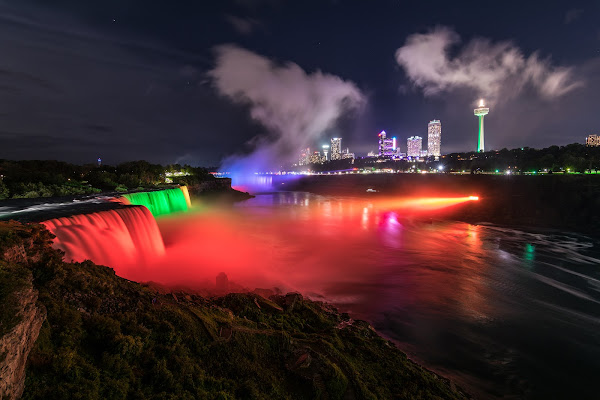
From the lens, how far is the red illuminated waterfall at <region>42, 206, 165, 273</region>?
468 inches

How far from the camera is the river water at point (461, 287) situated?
29.6ft

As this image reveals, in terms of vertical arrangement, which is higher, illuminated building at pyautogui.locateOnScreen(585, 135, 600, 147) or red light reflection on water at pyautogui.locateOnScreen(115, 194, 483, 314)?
illuminated building at pyautogui.locateOnScreen(585, 135, 600, 147)

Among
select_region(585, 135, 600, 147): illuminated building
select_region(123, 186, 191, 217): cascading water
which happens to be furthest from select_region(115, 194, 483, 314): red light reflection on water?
select_region(585, 135, 600, 147): illuminated building

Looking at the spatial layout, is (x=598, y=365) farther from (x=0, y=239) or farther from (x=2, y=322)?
(x=0, y=239)

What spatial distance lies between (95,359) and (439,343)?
32.8 feet

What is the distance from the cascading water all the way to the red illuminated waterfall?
32.6 ft

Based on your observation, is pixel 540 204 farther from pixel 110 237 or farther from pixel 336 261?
pixel 110 237

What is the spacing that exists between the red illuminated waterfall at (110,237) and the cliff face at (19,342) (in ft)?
22.9

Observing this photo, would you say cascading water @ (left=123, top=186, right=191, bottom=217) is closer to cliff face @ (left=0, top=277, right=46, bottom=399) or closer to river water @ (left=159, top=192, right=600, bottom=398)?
river water @ (left=159, top=192, right=600, bottom=398)

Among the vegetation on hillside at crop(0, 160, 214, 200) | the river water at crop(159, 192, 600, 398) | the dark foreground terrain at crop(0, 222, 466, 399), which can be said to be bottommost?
the river water at crop(159, 192, 600, 398)

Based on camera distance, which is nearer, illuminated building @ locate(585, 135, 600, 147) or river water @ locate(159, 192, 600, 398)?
river water @ locate(159, 192, 600, 398)

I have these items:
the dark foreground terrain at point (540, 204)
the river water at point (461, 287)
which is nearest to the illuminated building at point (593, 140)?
the dark foreground terrain at point (540, 204)

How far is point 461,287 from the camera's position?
1555 centimetres

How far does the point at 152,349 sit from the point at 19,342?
81.9 inches
